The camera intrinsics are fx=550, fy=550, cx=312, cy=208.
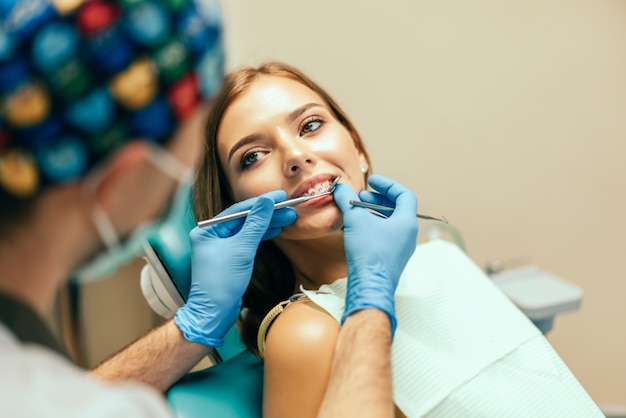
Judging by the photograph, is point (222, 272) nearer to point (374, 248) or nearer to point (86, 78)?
point (374, 248)

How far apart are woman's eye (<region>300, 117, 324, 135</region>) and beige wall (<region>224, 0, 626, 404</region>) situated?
0.51m

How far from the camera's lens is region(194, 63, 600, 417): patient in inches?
38.7

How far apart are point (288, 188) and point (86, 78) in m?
0.75

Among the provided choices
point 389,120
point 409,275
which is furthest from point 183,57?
point 389,120

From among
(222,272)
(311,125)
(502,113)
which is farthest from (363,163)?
(502,113)

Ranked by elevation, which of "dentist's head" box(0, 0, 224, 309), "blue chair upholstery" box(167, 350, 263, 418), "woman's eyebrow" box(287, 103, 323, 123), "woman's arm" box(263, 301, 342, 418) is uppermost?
"dentist's head" box(0, 0, 224, 309)

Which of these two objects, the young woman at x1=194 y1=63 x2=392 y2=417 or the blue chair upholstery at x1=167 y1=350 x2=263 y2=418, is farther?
the blue chair upholstery at x1=167 y1=350 x2=263 y2=418

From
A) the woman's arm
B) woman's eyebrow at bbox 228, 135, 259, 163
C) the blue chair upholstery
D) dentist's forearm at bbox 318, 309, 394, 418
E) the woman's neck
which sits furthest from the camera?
the woman's neck

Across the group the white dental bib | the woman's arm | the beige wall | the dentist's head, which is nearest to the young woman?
the woman's arm

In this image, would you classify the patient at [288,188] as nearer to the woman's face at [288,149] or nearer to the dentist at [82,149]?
the woman's face at [288,149]

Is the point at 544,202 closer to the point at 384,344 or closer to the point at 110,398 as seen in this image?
the point at 384,344

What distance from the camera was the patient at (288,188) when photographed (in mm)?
982

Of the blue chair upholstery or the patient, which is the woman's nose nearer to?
the patient

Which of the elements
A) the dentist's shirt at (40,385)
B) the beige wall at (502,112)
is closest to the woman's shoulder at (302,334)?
the dentist's shirt at (40,385)
